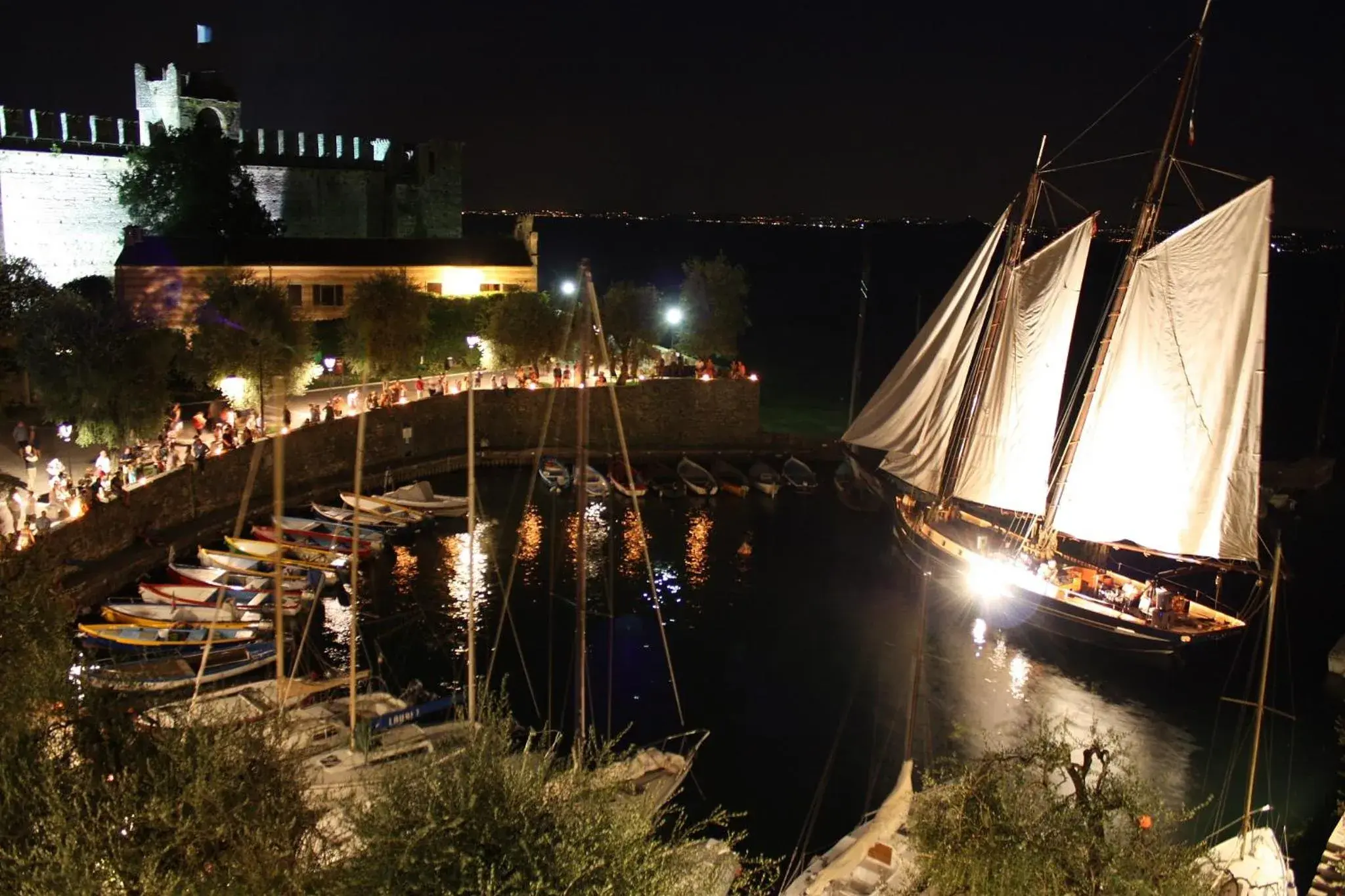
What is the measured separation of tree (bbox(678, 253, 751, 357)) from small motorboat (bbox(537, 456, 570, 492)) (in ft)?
46.7

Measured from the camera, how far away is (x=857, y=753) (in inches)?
802

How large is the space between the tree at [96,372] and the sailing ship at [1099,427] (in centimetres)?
2039

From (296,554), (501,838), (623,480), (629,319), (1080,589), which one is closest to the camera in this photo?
(501,838)

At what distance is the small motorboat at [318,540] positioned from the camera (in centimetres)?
2842

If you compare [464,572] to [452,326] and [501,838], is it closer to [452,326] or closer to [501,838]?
[452,326]

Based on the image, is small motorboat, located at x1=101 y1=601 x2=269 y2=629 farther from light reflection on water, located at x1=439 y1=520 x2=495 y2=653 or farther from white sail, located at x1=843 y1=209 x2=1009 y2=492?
white sail, located at x1=843 y1=209 x2=1009 y2=492

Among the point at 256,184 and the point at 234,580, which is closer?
the point at 234,580

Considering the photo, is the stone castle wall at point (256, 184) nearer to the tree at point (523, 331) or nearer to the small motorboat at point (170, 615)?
the tree at point (523, 331)

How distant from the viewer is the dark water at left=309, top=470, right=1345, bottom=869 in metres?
19.6

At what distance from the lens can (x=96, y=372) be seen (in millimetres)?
29141

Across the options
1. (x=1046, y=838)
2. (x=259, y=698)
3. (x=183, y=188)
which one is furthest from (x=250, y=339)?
(x=1046, y=838)

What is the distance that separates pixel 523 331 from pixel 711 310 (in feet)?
33.8

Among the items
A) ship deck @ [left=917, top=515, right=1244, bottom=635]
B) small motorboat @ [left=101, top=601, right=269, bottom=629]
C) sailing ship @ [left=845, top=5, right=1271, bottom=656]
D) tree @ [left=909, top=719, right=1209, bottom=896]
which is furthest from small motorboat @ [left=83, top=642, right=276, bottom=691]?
ship deck @ [left=917, top=515, right=1244, bottom=635]

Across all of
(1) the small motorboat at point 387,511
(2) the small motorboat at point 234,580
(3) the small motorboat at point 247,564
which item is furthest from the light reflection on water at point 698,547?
(2) the small motorboat at point 234,580
